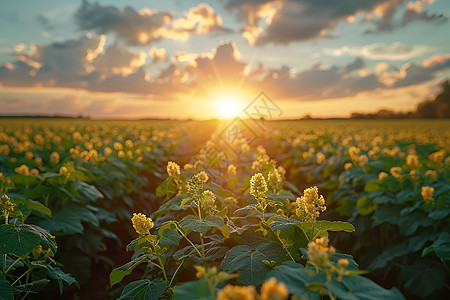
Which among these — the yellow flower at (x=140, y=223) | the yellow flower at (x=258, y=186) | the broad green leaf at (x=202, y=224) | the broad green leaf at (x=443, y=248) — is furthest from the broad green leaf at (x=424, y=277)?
the yellow flower at (x=140, y=223)

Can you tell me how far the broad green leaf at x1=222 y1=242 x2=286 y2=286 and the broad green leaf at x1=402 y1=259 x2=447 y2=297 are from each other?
2.75 m

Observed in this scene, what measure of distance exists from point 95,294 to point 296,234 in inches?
143

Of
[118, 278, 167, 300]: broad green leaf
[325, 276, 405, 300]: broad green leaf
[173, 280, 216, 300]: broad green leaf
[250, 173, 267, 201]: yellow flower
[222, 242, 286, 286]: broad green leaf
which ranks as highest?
[250, 173, 267, 201]: yellow flower

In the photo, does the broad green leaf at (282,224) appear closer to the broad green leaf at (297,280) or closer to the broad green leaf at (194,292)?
the broad green leaf at (297,280)

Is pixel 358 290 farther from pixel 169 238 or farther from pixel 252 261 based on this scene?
pixel 169 238

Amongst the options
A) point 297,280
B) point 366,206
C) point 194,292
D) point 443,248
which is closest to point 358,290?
point 297,280

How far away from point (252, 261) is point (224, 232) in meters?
0.47

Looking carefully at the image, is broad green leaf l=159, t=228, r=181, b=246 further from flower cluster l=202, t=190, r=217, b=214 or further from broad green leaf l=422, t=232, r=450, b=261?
broad green leaf l=422, t=232, r=450, b=261

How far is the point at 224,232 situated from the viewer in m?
2.06

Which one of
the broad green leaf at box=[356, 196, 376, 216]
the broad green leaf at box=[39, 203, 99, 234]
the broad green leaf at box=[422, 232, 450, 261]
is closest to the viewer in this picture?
the broad green leaf at box=[422, 232, 450, 261]

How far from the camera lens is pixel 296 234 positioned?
1.87 meters

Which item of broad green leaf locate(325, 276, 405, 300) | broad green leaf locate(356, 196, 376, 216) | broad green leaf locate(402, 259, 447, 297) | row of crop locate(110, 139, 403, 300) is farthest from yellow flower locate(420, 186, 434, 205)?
broad green leaf locate(325, 276, 405, 300)

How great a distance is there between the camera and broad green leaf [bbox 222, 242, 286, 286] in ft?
5.07

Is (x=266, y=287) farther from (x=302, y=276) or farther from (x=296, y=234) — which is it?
(x=296, y=234)
